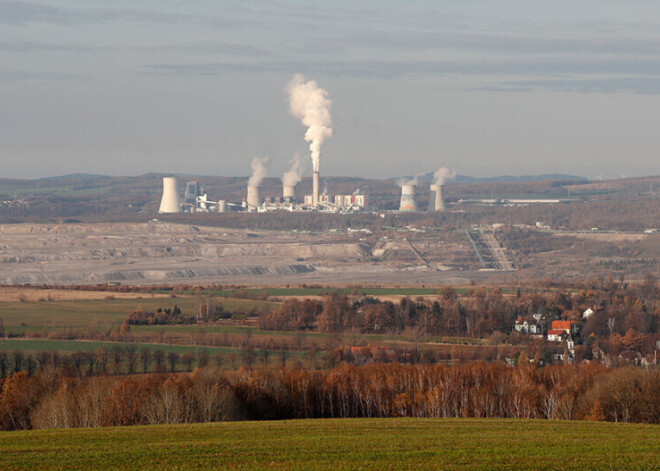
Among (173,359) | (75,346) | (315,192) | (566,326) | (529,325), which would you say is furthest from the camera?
(315,192)

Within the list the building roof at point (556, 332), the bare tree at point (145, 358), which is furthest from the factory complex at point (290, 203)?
the bare tree at point (145, 358)

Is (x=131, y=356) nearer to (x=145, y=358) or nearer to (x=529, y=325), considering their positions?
(x=145, y=358)

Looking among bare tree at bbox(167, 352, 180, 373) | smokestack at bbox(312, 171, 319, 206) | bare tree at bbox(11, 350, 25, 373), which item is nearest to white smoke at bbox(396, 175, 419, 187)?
smokestack at bbox(312, 171, 319, 206)

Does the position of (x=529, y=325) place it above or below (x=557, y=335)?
above

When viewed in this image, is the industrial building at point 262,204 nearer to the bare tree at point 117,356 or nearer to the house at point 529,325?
the house at point 529,325

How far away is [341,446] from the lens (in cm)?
1573

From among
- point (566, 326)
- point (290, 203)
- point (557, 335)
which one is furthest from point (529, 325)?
point (290, 203)

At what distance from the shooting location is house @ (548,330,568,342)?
43256mm

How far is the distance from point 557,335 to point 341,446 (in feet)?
97.8

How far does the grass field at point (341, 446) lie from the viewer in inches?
549

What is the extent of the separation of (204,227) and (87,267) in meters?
29.3

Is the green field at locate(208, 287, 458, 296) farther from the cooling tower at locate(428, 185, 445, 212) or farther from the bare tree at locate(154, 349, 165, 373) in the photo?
the cooling tower at locate(428, 185, 445, 212)

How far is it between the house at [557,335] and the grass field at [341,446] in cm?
2426

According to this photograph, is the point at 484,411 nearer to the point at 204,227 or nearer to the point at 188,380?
the point at 188,380
